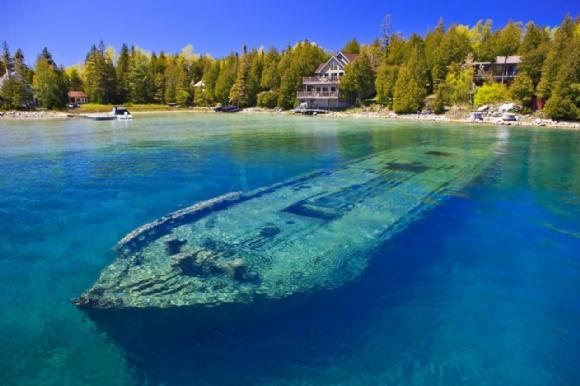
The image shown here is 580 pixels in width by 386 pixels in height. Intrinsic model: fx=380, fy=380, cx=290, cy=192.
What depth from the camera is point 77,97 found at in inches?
3051

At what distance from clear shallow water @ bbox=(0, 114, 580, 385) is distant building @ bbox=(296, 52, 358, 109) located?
5642 centimetres

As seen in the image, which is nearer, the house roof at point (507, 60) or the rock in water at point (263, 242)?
the rock in water at point (263, 242)

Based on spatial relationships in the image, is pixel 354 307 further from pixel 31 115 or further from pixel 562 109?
pixel 31 115

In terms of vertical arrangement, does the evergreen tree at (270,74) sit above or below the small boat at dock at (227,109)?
above

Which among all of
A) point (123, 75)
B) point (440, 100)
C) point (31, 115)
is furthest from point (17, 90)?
point (440, 100)

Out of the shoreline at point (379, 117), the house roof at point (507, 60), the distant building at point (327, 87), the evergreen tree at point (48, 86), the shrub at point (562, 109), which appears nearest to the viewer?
the shrub at point (562, 109)

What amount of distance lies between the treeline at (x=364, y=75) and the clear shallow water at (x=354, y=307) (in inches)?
1609

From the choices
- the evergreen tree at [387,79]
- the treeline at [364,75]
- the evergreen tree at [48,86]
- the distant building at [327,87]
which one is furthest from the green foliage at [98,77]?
the evergreen tree at [387,79]

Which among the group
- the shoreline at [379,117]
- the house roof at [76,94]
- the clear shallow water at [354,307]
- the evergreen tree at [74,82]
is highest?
the evergreen tree at [74,82]

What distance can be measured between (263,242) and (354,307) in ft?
10.3

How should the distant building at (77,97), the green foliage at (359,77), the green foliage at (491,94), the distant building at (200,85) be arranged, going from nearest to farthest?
the green foliage at (491,94)
the green foliage at (359,77)
the distant building at (77,97)
the distant building at (200,85)

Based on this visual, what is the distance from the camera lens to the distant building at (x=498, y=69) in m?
59.4

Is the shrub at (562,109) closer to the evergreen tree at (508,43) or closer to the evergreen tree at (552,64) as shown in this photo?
the evergreen tree at (552,64)

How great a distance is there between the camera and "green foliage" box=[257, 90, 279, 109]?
75.4 meters
